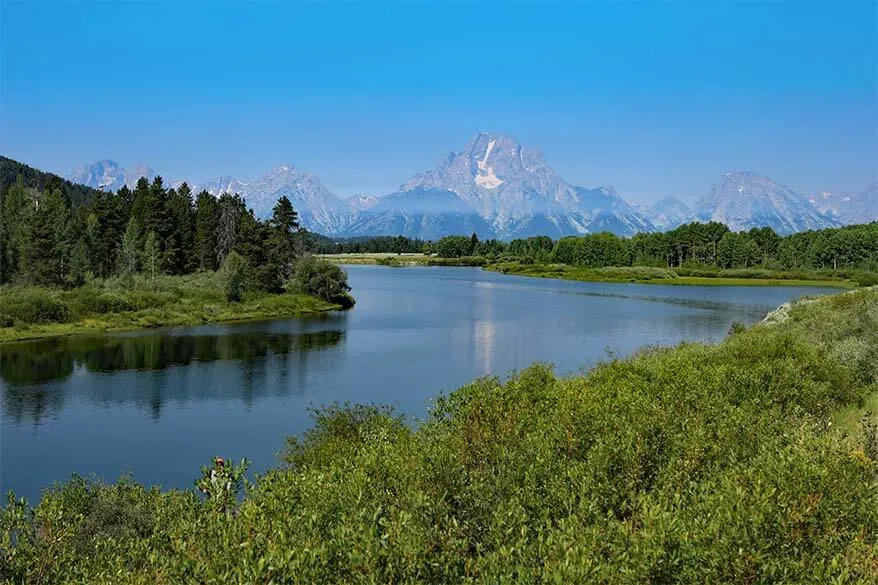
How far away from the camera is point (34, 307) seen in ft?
240

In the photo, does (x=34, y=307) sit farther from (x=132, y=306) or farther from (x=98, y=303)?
(x=132, y=306)

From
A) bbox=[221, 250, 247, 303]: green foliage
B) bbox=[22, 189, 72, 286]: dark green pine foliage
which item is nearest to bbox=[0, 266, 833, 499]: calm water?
bbox=[221, 250, 247, 303]: green foliage

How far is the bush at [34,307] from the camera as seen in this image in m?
71.4

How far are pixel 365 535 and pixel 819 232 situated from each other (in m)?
217

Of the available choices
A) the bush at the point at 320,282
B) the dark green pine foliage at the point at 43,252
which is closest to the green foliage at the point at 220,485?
the dark green pine foliage at the point at 43,252

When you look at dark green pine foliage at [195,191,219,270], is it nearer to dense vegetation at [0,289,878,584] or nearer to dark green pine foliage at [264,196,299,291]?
dark green pine foliage at [264,196,299,291]

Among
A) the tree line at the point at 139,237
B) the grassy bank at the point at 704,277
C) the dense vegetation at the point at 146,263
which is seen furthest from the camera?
the grassy bank at the point at 704,277

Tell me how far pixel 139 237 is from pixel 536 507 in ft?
366

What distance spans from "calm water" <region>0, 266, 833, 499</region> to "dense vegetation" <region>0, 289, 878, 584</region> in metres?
15.1

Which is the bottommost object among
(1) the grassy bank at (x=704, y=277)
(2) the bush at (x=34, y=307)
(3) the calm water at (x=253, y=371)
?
(3) the calm water at (x=253, y=371)

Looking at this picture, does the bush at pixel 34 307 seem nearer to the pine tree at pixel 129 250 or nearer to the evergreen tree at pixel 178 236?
the pine tree at pixel 129 250

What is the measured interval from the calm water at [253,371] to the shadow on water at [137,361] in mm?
150

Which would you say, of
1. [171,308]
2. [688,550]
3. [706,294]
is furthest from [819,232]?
[688,550]

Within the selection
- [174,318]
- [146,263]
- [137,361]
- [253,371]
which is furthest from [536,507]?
[146,263]
